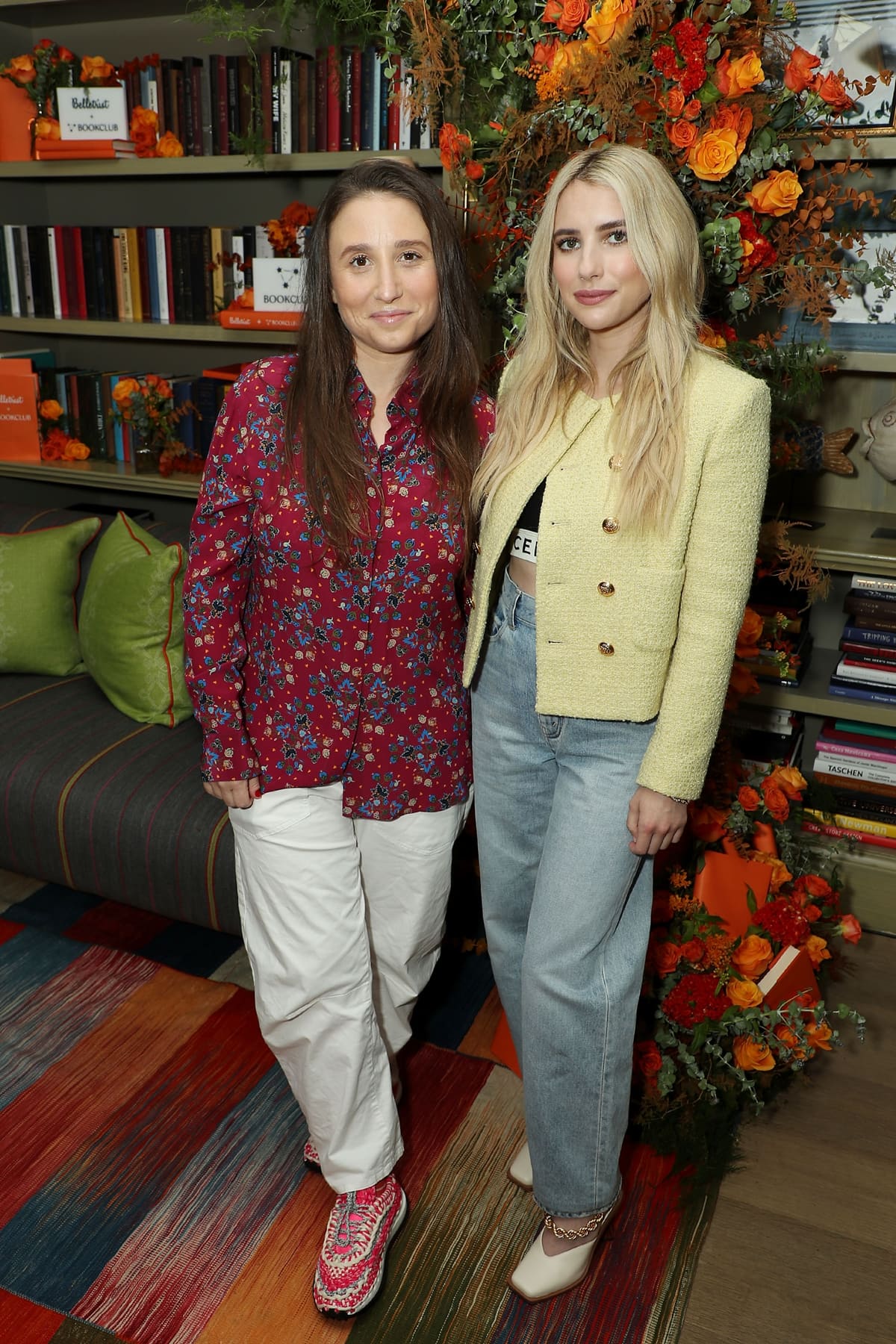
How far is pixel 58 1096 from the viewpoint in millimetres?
1973

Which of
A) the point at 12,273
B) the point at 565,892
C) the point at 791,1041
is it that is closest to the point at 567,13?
the point at 565,892

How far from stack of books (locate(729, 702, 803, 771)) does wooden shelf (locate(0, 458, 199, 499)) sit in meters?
1.51

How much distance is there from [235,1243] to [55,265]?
2.57 m

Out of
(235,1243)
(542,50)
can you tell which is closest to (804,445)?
(542,50)

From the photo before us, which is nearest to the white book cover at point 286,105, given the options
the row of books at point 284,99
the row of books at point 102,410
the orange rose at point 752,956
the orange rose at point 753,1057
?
the row of books at point 284,99

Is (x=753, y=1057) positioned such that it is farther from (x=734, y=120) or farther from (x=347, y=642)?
(x=734, y=120)

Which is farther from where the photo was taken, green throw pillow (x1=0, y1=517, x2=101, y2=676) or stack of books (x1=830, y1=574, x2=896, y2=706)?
green throw pillow (x1=0, y1=517, x2=101, y2=676)

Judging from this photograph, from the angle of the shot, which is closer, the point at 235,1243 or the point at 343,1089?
the point at 343,1089

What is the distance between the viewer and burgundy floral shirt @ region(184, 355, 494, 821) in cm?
145

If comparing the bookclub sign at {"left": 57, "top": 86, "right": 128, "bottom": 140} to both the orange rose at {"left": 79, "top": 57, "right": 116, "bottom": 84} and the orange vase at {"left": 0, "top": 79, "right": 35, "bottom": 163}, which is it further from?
the orange vase at {"left": 0, "top": 79, "right": 35, "bottom": 163}

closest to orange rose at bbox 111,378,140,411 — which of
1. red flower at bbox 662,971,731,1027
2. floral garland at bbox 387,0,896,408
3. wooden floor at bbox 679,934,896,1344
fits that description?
floral garland at bbox 387,0,896,408

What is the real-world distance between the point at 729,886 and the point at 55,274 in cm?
247

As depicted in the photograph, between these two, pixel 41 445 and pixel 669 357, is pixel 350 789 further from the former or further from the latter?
pixel 41 445

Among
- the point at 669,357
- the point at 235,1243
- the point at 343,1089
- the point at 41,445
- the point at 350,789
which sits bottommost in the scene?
the point at 235,1243
